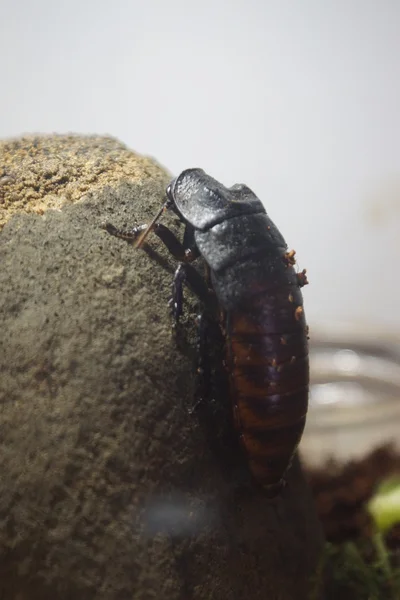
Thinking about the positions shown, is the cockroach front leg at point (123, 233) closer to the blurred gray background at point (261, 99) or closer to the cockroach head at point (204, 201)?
the cockroach head at point (204, 201)

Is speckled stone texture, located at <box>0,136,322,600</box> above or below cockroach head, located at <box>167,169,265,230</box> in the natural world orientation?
below

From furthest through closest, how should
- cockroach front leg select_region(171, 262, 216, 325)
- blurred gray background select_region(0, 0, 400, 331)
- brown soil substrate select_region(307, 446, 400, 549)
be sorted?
blurred gray background select_region(0, 0, 400, 331), brown soil substrate select_region(307, 446, 400, 549), cockroach front leg select_region(171, 262, 216, 325)

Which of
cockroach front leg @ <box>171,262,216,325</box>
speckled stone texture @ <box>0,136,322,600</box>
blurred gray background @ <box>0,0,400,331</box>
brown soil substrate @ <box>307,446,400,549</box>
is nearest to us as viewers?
speckled stone texture @ <box>0,136,322,600</box>

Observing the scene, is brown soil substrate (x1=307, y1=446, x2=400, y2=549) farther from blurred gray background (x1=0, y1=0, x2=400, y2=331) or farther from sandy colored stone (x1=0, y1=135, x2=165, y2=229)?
sandy colored stone (x1=0, y1=135, x2=165, y2=229)

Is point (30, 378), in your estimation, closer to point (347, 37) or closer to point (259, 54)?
point (259, 54)

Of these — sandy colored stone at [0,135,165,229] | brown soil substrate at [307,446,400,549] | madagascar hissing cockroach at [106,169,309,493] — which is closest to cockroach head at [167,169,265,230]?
madagascar hissing cockroach at [106,169,309,493]

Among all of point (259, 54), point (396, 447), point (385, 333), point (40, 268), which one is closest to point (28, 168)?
point (40, 268)

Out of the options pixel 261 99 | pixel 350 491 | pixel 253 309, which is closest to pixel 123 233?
pixel 253 309
